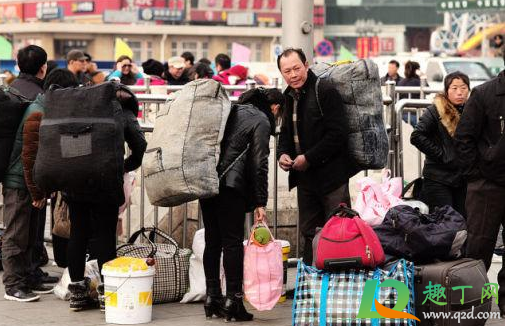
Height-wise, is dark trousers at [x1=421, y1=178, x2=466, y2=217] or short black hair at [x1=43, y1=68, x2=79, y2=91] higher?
short black hair at [x1=43, y1=68, x2=79, y2=91]

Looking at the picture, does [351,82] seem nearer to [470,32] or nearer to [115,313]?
[115,313]

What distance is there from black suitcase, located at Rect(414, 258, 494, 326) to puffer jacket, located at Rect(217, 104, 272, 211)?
3.75 ft

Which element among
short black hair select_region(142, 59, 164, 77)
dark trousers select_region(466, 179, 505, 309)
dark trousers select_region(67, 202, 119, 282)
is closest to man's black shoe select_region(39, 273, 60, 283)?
dark trousers select_region(67, 202, 119, 282)

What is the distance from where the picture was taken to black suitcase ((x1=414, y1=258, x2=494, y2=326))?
7262 mm

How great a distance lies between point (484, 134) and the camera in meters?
8.01

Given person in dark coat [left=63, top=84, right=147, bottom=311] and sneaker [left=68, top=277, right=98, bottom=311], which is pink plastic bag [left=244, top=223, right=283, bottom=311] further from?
sneaker [left=68, top=277, right=98, bottom=311]

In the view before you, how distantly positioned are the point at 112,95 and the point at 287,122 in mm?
1192

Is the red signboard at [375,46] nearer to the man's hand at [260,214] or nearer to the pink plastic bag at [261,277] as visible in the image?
the pink plastic bag at [261,277]

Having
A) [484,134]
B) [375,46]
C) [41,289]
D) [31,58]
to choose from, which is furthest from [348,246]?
[375,46]

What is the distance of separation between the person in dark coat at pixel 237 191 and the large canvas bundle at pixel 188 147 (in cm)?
9

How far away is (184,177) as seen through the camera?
7.71 metres

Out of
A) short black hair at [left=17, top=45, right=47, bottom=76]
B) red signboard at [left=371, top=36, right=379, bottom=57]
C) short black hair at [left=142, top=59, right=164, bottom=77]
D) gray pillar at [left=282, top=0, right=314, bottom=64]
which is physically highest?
gray pillar at [left=282, top=0, right=314, bottom=64]

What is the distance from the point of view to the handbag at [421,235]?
745 cm

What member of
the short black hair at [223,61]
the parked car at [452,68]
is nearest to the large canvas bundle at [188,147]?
the short black hair at [223,61]
